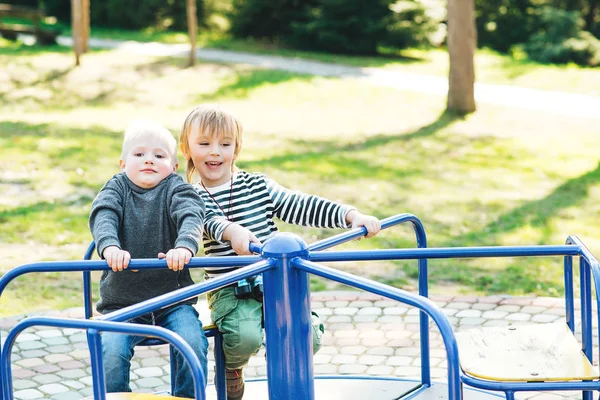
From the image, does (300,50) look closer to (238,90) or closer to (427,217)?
(238,90)

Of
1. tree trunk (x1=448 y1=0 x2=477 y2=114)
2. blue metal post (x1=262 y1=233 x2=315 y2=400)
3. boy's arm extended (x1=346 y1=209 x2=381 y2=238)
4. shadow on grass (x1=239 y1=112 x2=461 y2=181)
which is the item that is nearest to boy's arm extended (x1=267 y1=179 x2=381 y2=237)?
boy's arm extended (x1=346 y1=209 x2=381 y2=238)

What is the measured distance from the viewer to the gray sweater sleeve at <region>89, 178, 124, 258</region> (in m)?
3.05

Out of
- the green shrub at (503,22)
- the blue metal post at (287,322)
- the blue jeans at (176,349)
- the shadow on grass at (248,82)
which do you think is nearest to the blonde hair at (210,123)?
the blue jeans at (176,349)

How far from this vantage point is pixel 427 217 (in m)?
8.43

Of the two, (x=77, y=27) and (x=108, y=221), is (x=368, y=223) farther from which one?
(x=77, y=27)

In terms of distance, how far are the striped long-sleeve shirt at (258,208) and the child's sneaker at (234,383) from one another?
41cm

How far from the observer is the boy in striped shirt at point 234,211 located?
3.25 meters

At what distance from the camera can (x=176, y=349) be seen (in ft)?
9.36

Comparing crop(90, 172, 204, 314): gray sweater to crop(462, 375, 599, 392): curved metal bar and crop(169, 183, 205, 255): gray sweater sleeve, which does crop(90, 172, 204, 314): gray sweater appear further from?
crop(462, 375, 599, 392): curved metal bar

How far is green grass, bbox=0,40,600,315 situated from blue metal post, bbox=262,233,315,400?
3.48 meters

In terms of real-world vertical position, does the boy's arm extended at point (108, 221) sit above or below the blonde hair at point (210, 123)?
below

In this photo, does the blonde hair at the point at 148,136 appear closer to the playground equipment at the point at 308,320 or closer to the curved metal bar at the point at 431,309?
the playground equipment at the point at 308,320

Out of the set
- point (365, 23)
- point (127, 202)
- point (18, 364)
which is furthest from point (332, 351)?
point (365, 23)

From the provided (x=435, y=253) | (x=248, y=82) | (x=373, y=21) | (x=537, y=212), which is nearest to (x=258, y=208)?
(x=435, y=253)
